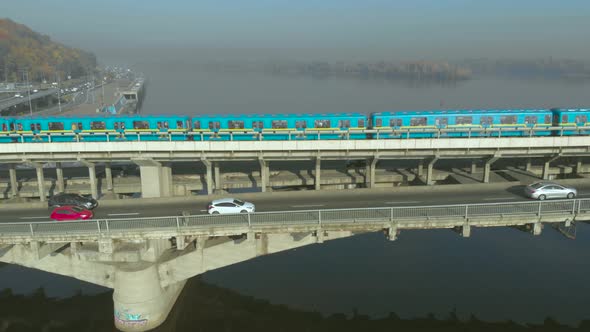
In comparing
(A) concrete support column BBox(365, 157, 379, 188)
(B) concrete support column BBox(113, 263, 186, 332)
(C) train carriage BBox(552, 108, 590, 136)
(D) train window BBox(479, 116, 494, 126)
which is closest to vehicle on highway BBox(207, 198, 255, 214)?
(B) concrete support column BBox(113, 263, 186, 332)

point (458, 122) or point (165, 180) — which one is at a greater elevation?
point (458, 122)

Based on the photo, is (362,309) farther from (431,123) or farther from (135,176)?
(135,176)

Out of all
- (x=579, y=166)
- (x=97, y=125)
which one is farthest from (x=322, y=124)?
(x=579, y=166)

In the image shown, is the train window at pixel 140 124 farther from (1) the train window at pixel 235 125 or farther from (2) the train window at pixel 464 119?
(2) the train window at pixel 464 119

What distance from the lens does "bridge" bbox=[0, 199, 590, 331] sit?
25.2 m

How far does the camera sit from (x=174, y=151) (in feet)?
113

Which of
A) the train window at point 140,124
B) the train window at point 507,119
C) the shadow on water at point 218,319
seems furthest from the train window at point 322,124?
the shadow on water at point 218,319

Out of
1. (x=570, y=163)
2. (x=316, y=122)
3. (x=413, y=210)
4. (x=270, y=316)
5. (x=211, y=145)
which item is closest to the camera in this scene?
(x=413, y=210)

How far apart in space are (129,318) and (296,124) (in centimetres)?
2189

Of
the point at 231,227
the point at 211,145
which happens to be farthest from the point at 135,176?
the point at 231,227

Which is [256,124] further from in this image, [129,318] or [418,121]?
[129,318]

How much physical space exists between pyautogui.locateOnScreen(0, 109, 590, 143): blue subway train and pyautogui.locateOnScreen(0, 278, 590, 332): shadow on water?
49.0 feet

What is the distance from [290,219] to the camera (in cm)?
2634

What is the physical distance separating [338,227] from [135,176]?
24695 mm
